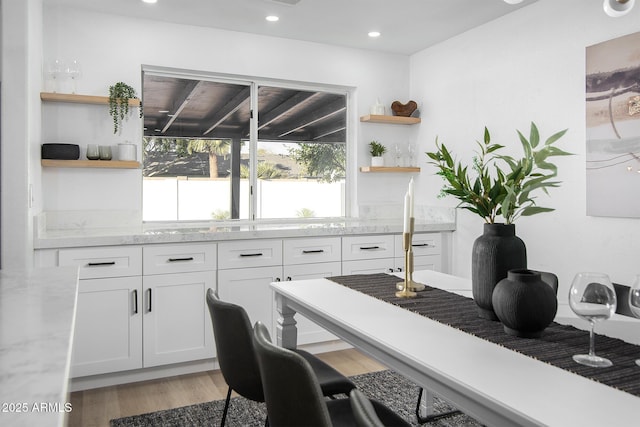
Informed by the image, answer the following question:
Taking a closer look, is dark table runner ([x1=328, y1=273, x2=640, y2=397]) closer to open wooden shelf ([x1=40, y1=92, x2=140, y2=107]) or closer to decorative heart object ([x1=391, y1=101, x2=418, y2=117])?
open wooden shelf ([x1=40, y1=92, x2=140, y2=107])

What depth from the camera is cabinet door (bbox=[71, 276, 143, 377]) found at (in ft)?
9.92

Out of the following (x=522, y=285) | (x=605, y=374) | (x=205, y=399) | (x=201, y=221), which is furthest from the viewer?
(x=201, y=221)

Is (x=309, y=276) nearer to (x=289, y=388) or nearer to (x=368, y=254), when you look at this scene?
(x=368, y=254)

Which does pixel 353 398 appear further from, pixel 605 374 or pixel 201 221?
pixel 201 221

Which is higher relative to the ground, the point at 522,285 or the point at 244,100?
the point at 244,100

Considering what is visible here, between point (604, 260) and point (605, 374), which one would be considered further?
point (604, 260)

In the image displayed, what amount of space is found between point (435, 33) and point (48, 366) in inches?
159

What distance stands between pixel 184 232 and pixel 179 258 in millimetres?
175

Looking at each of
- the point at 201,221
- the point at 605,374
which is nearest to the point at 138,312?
the point at 201,221

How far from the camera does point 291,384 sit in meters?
1.21

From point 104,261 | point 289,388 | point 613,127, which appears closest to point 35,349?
point 289,388

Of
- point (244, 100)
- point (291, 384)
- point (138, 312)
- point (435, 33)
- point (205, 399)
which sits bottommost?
point (205, 399)

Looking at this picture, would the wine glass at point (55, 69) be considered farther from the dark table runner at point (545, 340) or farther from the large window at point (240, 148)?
the dark table runner at point (545, 340)

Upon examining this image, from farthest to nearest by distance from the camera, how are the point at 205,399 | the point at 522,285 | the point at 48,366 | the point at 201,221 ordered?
the point at 201,221
the point at 205,399
the point at 522,285
the point at 48,366
